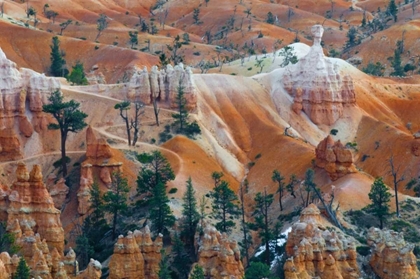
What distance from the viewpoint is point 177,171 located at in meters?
125

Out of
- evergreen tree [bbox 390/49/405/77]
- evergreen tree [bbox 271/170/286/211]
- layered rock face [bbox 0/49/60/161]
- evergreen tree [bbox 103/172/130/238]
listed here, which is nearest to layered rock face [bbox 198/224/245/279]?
evergreen tree [bbox 103/172/130/238]

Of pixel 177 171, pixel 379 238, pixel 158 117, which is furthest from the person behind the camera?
pixel 158 117

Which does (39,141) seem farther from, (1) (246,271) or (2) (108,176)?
(1) (246,271)

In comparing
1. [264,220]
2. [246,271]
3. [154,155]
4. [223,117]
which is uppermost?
[223,117]

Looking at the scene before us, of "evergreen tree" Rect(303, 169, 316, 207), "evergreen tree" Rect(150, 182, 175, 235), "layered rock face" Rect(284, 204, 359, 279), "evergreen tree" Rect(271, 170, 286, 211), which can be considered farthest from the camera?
"evergreen tree" Rect(271, 170, 286, 211)

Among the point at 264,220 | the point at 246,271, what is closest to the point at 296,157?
the point at 264,220

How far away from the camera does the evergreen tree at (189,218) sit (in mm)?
110188

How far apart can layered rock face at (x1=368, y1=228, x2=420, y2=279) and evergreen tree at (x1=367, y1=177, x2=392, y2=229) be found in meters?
12.0

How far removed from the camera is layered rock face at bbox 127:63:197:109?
14000 centimetres

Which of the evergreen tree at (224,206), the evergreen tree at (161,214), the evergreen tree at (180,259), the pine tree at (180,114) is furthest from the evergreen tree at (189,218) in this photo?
the pine tree at (180,114)

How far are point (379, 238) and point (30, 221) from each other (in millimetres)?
33333

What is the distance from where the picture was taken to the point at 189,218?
366ft

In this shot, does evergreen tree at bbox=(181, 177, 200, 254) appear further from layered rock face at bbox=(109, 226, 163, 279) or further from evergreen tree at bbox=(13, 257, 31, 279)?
evergreen tree at bbox=(13, 257, 31, 279)

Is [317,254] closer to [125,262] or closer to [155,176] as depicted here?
[125,262]
